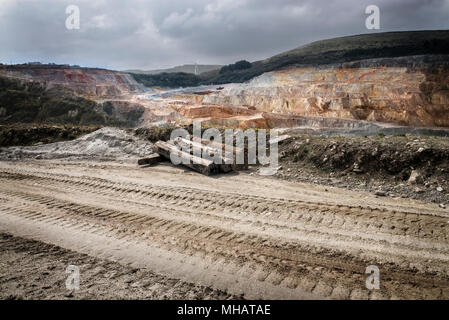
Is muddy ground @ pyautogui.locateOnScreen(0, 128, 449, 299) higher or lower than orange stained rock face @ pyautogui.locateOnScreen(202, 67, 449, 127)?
lower

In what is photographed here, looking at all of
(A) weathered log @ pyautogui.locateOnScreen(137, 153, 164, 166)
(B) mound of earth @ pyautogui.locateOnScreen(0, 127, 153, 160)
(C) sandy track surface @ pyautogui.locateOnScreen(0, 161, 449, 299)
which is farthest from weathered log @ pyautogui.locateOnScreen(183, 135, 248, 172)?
(B) mound of earth @ pyautogui.locateOnScreen(0, 127, 153, 160)

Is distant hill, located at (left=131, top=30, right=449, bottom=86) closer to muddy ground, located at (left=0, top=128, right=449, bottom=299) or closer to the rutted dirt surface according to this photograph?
muddy ground, located at (left=0, top=128, right=449, bottom=299)

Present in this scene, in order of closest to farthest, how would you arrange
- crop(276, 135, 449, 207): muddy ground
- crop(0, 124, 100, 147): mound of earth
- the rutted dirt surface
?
1. the rutted dirt surface
2. crop(276, 135, 449, 207): muddy ground
3. crop(0, 124, 100, 147): mound of earth

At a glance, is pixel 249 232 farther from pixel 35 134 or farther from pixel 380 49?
pixel 380 49

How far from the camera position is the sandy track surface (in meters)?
3.82

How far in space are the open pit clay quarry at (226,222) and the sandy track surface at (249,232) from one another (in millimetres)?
24

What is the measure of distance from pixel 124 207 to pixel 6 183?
4.27m

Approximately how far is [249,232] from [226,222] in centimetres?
58

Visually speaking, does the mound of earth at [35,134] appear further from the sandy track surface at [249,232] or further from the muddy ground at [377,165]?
the muddy ground at [377,165]

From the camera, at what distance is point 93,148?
39.3ft

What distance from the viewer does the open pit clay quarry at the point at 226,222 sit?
12.4 ft

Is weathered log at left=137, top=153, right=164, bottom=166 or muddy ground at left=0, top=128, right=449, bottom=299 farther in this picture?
weathered log at left=137, top=153, right=164, bottom=166

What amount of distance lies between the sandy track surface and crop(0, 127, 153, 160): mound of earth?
11.5 ft

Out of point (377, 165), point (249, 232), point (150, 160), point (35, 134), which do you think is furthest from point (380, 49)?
point (249, 232)
